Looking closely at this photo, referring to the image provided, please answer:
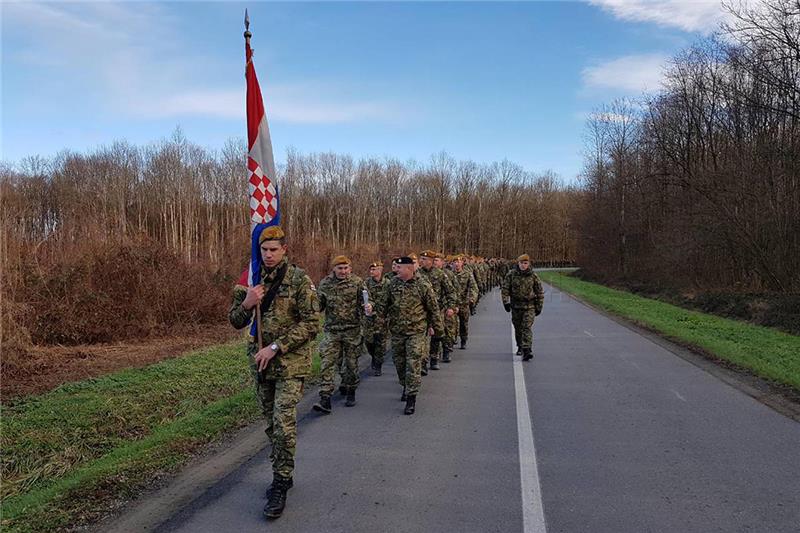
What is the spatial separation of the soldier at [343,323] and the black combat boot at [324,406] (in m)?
0.37

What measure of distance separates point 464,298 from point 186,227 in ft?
147

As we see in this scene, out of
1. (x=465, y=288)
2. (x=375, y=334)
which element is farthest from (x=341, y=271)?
(x=465, y=288)

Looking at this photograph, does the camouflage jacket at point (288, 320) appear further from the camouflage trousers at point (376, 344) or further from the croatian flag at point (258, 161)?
the camouflage trousers at point (376, 344)

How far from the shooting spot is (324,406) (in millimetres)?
7324

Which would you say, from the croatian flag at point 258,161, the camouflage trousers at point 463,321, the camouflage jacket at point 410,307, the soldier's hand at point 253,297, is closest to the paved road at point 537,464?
the camouflage jacket at point 410,307

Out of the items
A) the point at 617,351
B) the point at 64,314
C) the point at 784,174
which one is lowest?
the point at 617,351

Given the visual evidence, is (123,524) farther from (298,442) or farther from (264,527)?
(298,442)

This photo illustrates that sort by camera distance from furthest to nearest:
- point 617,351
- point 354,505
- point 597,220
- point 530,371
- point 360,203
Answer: point 360,203
point 597,220
point 617,351
point 530,371
point 354,505

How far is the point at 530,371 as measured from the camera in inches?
387

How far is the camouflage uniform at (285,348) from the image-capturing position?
14.7 feet

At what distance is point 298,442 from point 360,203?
6775 centimetres

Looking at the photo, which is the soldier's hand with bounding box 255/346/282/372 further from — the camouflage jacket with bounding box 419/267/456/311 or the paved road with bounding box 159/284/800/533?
the camouflage jacket with bounding box 419/267/456/311

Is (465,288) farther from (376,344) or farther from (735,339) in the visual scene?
(735,339)

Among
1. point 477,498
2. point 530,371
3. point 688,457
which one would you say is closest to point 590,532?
point 477,498
